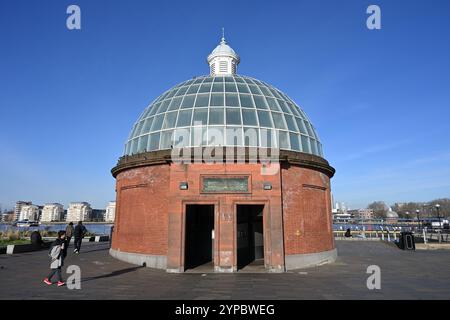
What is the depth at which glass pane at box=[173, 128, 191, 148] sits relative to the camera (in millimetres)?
15898

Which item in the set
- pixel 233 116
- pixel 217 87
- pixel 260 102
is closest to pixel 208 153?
pixel 233 116

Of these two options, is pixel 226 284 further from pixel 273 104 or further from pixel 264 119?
pixel 273 104

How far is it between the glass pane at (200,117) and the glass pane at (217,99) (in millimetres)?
766

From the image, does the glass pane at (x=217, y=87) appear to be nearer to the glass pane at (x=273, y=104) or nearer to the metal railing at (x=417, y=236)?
the glass pane at (x=273, y=104)

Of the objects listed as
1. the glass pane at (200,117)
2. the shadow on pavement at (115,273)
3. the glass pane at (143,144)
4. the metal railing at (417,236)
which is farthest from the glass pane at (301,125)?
the metal railing at (417,236)

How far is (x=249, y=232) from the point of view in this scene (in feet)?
59.3

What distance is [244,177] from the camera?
14.5m

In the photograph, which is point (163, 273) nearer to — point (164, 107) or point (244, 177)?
point (244, 177)

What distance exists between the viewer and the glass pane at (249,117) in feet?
53.8

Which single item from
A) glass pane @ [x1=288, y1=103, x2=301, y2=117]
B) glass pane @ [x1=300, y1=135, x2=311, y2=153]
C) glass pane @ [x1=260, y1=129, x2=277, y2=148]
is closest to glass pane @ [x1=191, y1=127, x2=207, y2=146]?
glass pane @ [x1=260, y1=129, x2=277, y2=148]

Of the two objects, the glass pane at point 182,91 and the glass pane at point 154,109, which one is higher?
the glass pane at point 182,91

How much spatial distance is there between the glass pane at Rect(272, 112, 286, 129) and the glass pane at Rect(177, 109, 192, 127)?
197 inches

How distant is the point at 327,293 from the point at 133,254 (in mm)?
10343

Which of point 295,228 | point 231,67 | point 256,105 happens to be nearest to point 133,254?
point 295,228
